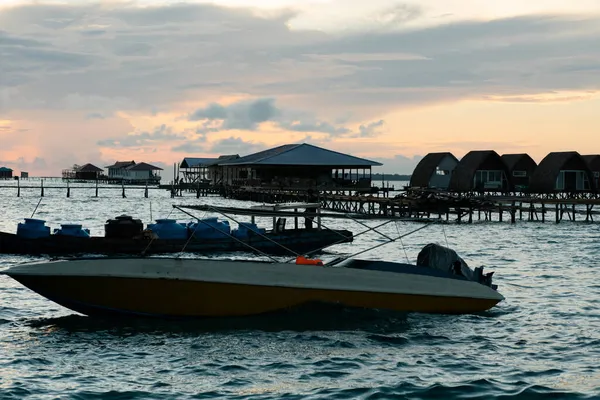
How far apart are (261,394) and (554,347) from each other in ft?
22.7

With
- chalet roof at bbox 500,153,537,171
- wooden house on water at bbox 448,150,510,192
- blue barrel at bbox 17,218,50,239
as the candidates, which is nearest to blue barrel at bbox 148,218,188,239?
blue barrel at bbox 17,218,50,239

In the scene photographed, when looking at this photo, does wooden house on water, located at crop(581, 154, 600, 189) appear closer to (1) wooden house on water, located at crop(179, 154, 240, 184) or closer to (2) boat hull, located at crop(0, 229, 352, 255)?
(1) wooden house on water, located at crop(179, 154, 240, 184)

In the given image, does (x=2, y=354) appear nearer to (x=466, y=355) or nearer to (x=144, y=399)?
(x=144, y=399)

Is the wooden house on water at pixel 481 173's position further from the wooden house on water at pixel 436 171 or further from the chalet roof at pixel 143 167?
the chalet roof at pixel 143 167

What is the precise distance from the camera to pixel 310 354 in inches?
558

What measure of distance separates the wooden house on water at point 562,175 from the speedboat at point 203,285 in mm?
66099

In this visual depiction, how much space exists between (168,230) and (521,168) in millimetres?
66024

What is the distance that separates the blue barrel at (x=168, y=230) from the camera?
30.9 meters

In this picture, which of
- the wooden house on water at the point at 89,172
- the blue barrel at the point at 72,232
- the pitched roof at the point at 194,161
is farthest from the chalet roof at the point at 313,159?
the wooden house on water at the point at 89,172

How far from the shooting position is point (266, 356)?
13.9m

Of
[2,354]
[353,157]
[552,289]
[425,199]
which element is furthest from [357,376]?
[353,157]

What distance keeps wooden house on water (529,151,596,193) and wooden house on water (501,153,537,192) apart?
4.95 meters

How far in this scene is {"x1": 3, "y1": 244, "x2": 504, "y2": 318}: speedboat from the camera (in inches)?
618

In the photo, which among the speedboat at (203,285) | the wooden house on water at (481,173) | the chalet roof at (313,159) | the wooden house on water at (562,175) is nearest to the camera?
the speedboat at (203,285)
